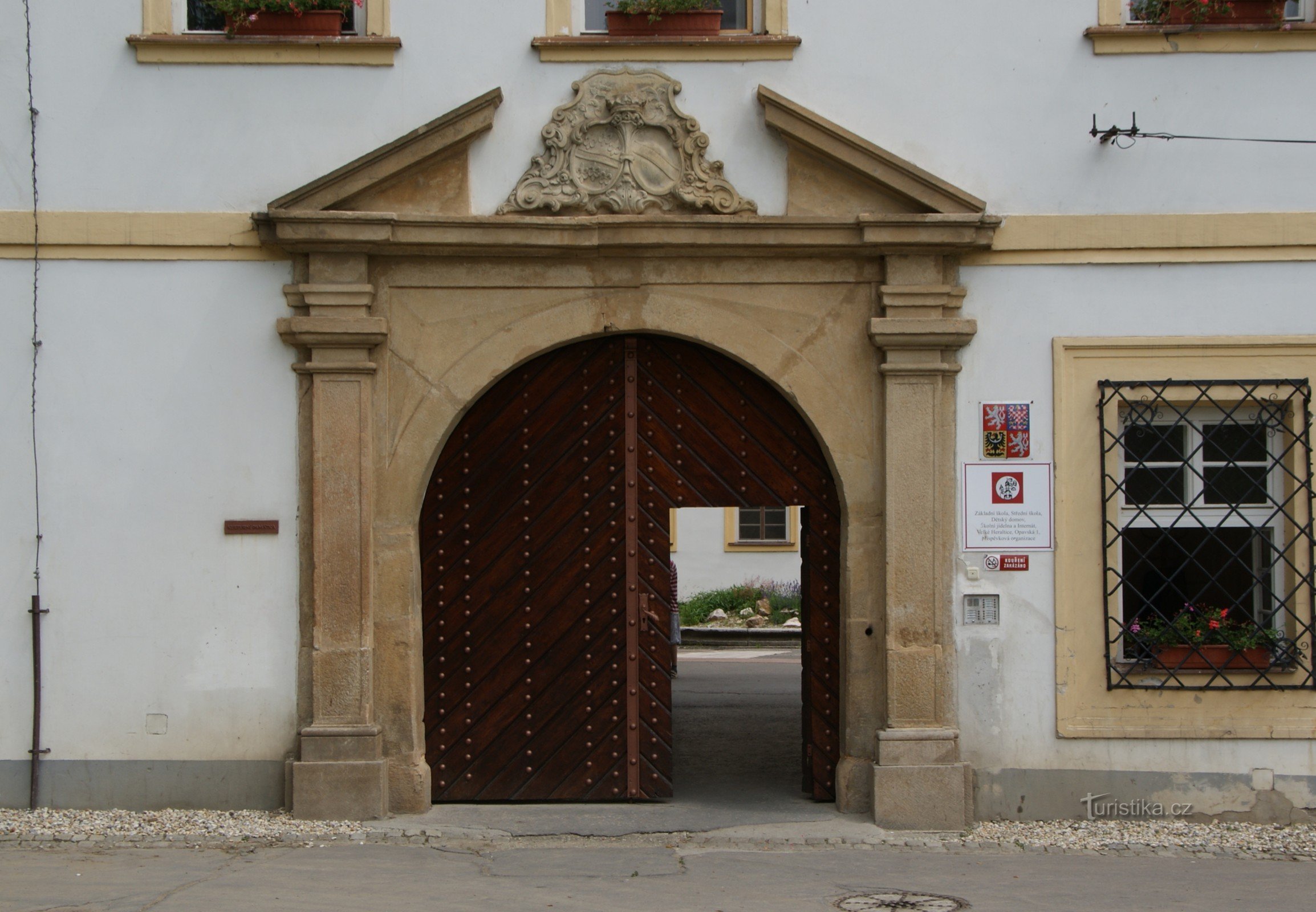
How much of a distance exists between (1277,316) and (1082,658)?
6.85 ft

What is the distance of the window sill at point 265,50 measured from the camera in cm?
714

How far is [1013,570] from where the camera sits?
280 inches

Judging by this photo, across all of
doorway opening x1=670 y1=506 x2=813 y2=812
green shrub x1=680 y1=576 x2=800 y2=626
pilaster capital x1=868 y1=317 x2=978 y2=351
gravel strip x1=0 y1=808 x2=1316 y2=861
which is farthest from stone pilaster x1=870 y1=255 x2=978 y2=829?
green shrub x1=680 y1=576 x2=800 y2=626

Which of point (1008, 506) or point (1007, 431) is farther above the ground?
point (1007, 431)

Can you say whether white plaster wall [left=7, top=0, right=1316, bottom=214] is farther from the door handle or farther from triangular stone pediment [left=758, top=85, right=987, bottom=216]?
the door handle

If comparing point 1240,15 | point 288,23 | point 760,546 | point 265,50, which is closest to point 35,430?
point 265,50

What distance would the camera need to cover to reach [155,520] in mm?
7176

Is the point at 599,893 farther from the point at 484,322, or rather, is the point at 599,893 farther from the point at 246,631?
the point at 484,322

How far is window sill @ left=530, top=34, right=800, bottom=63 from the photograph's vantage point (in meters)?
7.15

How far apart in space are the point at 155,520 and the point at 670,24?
382 centimetres

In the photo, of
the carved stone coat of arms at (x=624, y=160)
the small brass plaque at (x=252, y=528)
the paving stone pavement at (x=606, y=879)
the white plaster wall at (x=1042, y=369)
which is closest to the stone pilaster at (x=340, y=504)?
the small brass plaque at (x=252, y=528)

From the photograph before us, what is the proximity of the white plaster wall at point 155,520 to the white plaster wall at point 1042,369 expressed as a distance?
3639 mm

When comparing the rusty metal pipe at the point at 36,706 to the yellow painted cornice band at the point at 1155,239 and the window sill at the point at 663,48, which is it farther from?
the yellow painted cornice band at the point at 1155,239

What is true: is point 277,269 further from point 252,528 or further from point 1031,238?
point 1031,238
